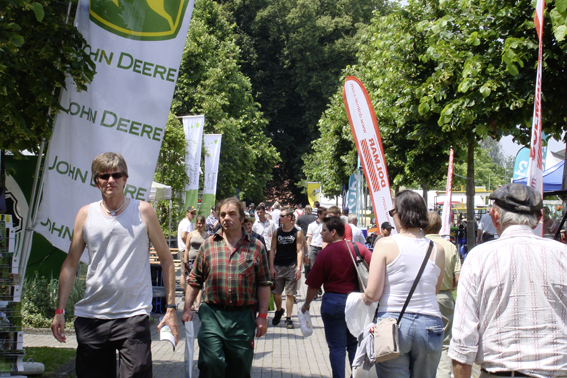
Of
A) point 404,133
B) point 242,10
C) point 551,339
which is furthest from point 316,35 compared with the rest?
point 551,339

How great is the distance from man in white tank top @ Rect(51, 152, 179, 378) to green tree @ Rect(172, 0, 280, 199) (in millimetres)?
27177

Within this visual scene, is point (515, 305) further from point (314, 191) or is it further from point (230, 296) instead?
point (314, 191)

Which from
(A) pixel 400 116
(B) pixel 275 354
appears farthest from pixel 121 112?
(A) pixel 400 116

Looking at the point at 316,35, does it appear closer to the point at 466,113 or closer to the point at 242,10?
the point at 242,10

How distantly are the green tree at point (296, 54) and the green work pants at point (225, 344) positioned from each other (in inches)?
1589

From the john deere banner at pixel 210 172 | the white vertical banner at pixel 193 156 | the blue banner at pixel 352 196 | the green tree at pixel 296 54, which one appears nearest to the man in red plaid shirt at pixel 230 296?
the white vertical banner at pixel 193 156

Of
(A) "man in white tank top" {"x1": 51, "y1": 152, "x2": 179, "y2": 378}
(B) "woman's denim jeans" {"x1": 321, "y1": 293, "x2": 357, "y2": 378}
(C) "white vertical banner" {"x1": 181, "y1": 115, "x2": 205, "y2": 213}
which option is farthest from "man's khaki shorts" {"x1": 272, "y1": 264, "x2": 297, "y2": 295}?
(C) "white vertical banner" {"x1": 181, "y1": 115, "x2": 205, "y2": 213}

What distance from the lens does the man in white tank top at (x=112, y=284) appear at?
3627 millimetres

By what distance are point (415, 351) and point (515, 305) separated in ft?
4.18

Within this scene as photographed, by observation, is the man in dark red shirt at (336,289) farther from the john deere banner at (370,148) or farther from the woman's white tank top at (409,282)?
the john deere banner at (370,148)

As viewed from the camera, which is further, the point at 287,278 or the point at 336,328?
the point at 287,278

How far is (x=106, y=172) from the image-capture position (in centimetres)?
374

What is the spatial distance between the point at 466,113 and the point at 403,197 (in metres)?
4.29

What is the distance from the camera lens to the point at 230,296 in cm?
454
